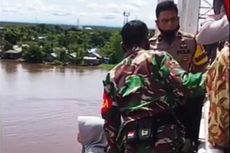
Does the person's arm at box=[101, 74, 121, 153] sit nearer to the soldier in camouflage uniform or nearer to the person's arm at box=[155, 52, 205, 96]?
the soldier in camouflage uniform

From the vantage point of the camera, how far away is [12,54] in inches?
1111

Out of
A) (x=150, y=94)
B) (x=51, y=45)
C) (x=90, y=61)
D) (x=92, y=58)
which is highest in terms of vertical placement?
(x=150, y=94)

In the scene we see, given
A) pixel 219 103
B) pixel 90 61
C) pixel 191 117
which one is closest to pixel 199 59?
pixel 191 117

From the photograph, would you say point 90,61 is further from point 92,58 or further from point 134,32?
point 134,32

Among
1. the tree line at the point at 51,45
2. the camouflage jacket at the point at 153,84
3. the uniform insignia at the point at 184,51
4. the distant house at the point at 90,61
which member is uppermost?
the uniform insignia at the point at 184,51

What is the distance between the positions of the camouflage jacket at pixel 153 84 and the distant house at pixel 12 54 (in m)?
26.4

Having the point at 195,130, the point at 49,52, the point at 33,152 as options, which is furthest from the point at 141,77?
the point at 49,52

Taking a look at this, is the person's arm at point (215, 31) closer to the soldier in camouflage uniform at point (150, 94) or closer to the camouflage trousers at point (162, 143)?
the soldier in camouflage uniform at point (150, 94)

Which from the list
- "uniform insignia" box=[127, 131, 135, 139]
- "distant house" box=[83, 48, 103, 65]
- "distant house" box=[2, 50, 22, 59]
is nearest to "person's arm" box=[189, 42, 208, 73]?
"uniform insignia" box=[127, 131, 135, 139]

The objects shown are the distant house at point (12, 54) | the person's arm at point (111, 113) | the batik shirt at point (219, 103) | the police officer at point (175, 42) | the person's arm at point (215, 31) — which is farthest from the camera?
the distant house at point (12, 54)

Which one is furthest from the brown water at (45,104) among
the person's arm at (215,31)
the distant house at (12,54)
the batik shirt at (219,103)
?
the batik shirt at (219,103)

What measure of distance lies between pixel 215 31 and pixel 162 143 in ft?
1.25

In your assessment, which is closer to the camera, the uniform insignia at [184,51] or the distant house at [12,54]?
the uniform insignia at [184,51]

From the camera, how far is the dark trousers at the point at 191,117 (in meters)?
1.57
